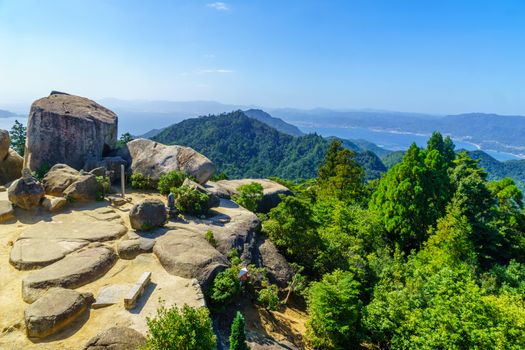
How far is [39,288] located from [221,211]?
26.7 feet

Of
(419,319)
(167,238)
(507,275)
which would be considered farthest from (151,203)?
(507,275)

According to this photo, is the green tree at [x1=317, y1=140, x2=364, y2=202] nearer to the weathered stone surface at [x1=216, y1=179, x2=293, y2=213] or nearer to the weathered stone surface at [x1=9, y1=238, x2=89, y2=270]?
the weathered stone surface at [x1=216, y1=179, x2=293, y2=213]

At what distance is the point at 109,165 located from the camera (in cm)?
1800

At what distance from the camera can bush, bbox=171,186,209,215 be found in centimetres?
1466

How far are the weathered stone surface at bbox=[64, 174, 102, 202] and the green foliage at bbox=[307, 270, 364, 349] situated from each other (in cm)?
1129

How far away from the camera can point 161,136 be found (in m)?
128

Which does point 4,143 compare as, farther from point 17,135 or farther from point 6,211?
point 17,135

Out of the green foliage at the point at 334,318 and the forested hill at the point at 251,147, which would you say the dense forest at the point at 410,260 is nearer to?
the green foliage at the point at 334,318

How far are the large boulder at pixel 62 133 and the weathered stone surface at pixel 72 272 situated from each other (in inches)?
366

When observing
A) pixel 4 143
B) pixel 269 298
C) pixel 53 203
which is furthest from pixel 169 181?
pixel 4 143

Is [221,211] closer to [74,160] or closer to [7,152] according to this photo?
[74,160]

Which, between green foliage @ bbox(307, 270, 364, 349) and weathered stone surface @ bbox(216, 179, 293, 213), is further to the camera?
weathered stone surface @ bbox(216, 179, 293, 213)

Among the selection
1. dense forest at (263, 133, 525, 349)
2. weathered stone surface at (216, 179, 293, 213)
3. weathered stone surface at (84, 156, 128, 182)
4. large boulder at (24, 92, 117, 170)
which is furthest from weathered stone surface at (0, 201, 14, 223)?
dense forest at (263, 133, 525, 349)

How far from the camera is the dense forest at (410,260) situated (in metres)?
9.33
